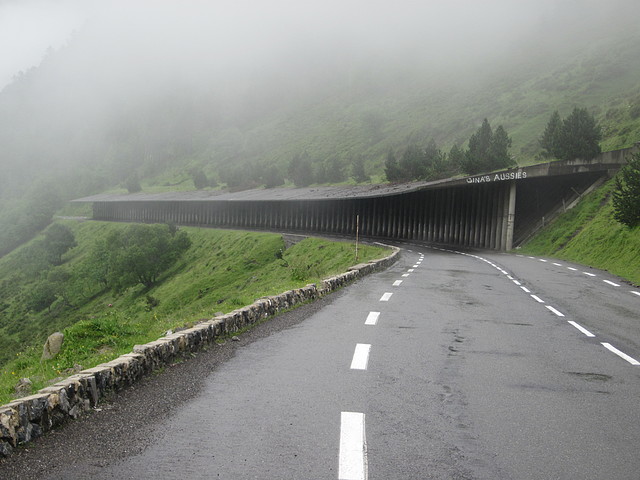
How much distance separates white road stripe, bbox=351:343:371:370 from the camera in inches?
312

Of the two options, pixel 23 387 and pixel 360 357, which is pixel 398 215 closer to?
pixel 360 357

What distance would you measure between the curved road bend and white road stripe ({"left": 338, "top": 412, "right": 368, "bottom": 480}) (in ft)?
0.06

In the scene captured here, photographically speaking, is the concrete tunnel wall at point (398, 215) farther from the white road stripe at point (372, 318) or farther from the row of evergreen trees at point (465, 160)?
the white road stripe at point (372, 318)

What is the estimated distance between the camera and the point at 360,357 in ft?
27.8

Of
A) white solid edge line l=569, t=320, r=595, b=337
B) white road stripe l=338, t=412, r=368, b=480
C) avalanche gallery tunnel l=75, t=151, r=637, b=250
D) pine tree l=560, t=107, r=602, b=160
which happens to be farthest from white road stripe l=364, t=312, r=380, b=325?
pine tree l=560, t=107, r=602, b=160

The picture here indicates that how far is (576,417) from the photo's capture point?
5.95 m

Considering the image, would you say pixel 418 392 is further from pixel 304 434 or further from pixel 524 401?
pixel 304 434

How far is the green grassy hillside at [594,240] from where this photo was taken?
29.4 meters

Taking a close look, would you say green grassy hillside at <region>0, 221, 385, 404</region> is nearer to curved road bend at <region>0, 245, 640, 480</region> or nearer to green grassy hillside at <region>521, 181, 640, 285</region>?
curved road bend at <region>0, 245, 640, 480</region>

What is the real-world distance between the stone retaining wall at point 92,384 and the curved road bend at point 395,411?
0.66ft

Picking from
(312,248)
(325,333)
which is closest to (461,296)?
(325,333)

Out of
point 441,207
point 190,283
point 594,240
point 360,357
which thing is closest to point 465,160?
point 441,207

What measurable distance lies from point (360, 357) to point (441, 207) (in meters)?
50.7

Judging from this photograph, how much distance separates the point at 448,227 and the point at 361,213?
1297 cm
